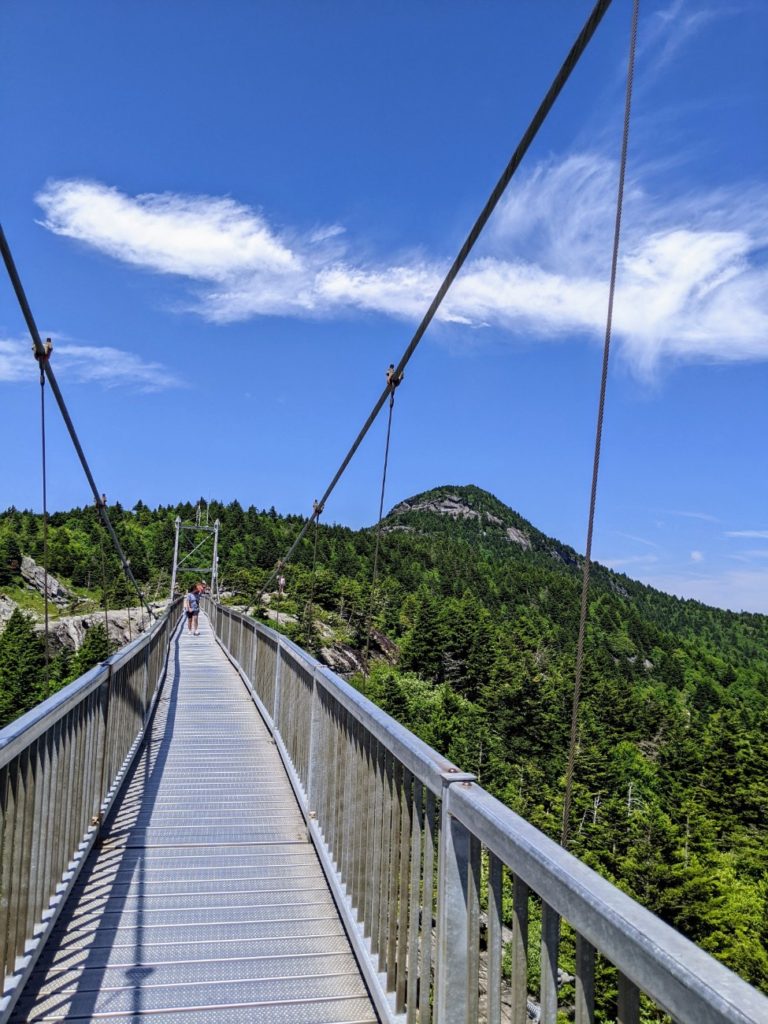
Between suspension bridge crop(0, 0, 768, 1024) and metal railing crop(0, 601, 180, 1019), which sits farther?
metal railing crop(0, 601, 180, 1019)

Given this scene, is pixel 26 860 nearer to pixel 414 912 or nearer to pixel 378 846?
pixel 378 846

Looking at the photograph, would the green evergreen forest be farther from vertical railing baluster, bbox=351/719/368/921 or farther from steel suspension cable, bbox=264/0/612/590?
vertical railing baluster, bbox=351/719/368/921

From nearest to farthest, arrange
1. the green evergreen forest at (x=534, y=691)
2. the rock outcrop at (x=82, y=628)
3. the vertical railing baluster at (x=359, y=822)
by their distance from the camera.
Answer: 1. the vertical railing baluster at (x=359, y=822)
2. the rock outcrop at (x=82, y=628)
3. the green evergreen forest at (x=534, y=691)

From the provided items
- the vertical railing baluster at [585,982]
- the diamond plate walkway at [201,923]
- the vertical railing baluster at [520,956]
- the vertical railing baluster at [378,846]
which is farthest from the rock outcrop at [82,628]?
the vertical railing baluster at [585,982]

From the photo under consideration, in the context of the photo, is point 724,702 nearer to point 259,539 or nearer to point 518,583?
point 518,583

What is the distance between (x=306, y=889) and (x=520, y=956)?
2718 mm

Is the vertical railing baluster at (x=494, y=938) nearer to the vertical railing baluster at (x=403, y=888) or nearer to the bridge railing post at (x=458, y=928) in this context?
the bridge railing post at (x=458, y=928)

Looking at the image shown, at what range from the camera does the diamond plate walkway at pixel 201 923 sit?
2779 mm

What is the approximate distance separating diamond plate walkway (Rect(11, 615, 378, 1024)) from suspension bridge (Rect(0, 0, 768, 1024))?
0.03 feet

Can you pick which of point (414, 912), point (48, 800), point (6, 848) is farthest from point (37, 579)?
point (414, 912)

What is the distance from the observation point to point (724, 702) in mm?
104188

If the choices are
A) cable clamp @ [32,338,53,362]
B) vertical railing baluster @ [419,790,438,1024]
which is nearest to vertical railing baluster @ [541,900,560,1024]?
vertical railing baluster @ [419,790,438,1024]

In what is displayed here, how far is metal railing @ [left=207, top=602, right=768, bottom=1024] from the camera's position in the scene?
3.57 feet

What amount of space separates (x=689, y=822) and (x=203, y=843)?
61965 millimetres
